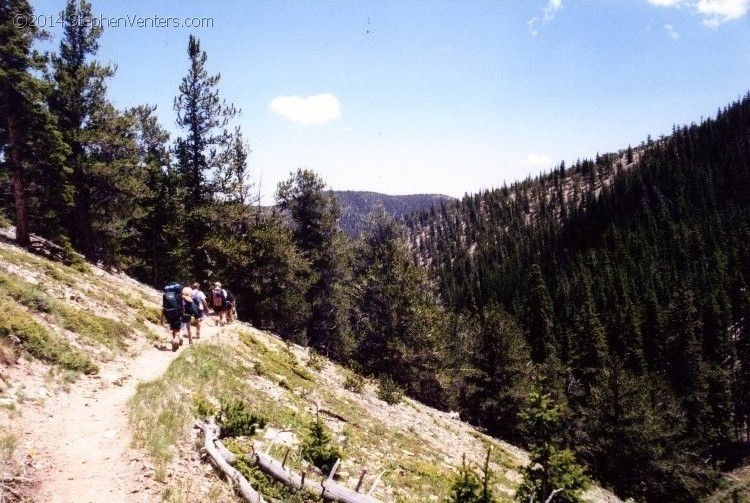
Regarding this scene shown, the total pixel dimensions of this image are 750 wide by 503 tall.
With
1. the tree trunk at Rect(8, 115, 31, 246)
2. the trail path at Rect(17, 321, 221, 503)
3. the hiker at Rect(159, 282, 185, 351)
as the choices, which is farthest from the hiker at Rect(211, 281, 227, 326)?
the trail path at Rect(17, 321, 221, 503)

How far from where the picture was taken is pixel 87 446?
7.94 meters

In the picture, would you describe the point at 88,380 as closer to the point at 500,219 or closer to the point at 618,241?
the point at 618,241

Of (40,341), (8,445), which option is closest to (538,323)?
(40,341)

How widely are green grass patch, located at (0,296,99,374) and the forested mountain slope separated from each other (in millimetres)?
28753

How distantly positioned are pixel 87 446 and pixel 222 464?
102 inches

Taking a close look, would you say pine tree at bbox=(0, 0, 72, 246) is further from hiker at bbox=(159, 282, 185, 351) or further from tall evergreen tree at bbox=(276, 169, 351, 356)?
tall evergreen tree at bbox=(276, 169, 351, 356)

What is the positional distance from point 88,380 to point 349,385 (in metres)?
12.7

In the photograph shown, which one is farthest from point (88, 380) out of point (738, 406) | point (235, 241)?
point (738, 406)

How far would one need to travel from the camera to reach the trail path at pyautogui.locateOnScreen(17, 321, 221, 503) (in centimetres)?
661

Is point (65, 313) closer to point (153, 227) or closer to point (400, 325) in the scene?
point (400, 325)

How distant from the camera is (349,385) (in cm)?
2178

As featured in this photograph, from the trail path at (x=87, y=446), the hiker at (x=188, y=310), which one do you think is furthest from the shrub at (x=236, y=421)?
the hiker at (x=188, y=310)

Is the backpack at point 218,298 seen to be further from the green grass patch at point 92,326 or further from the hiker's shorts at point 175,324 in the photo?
the green grass patch at point 92,326

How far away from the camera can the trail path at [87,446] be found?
6.61 m
